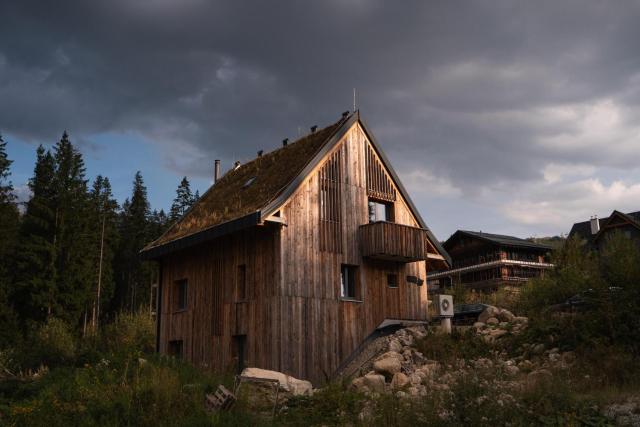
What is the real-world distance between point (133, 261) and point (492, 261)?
3544cm

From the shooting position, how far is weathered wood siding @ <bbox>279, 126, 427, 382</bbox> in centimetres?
2200

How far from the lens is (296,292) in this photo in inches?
874

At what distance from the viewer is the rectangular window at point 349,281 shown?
24.4m

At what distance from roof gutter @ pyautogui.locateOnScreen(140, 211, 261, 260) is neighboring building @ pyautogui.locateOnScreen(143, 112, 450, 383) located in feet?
0.16

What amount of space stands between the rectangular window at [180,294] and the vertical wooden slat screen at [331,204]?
6.93 metres

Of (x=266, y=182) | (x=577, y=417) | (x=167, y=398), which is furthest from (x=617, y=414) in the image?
(x=266, y=182)

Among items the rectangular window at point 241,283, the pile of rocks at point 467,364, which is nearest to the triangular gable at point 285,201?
the rectangular window at point 241,283

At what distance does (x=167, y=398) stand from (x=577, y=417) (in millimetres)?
7909

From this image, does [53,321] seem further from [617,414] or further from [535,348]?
[617,414]

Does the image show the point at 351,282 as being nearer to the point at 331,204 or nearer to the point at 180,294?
the point at 331,204

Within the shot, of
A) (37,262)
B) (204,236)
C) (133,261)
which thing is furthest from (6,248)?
(204,236)

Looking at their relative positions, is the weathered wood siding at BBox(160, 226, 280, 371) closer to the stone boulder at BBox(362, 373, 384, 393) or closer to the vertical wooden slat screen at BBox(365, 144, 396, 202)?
the stone boulder at BBox(362, 373, 384, 393)

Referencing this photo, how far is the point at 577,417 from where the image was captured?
11.2 metres

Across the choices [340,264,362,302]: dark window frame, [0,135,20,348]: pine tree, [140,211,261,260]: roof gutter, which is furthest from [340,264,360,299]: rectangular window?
[0,135,20,348]: pine tree
